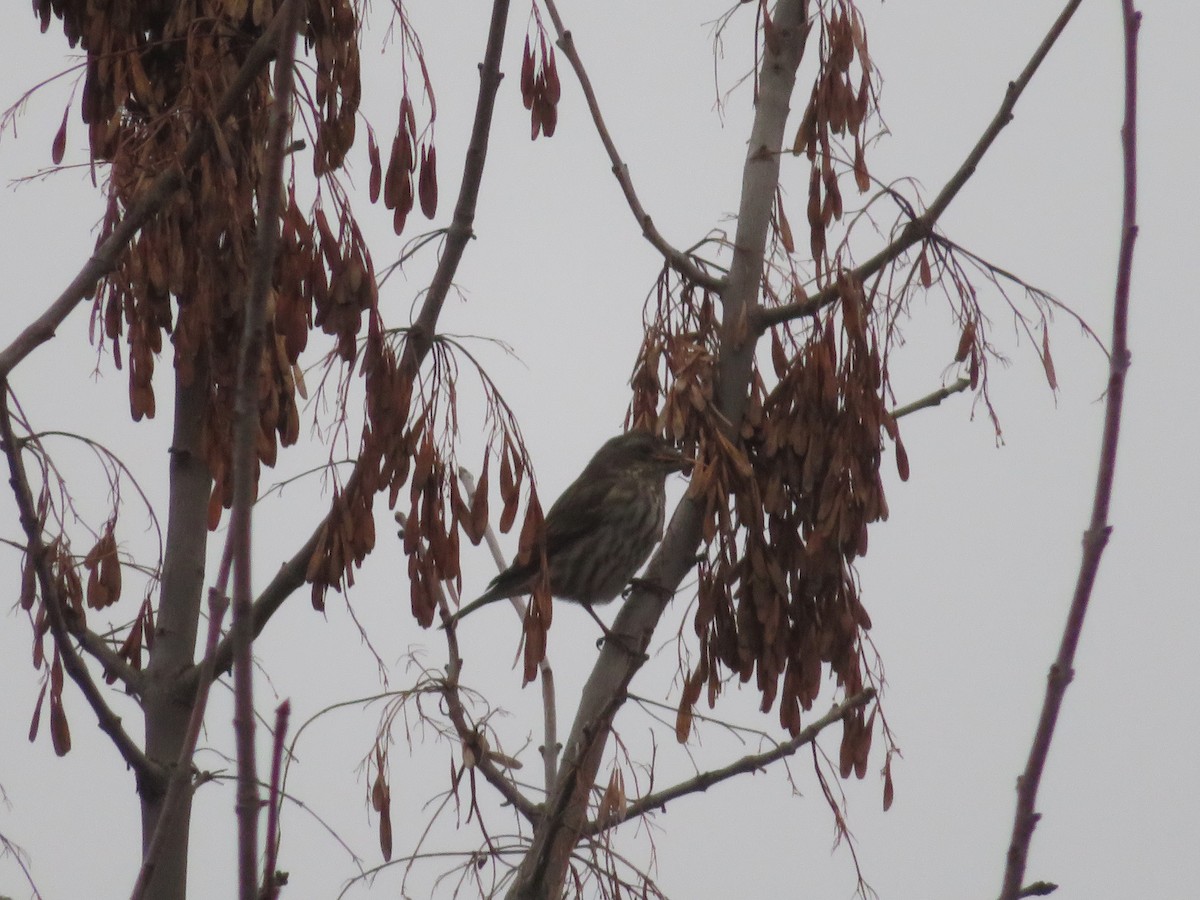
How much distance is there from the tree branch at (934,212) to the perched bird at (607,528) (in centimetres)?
276

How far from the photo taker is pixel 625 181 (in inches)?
194

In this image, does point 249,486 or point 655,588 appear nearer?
point 249,486

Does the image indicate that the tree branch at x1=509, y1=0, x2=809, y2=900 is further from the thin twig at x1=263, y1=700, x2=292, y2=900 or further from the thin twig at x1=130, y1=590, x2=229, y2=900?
the thin twig at x1=263, y1=700, x2=292, y2=900

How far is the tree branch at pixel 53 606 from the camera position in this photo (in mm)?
3490

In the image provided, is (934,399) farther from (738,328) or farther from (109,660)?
(109,660)

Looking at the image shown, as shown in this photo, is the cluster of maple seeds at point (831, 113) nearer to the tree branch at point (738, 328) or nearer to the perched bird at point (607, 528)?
the tree branch at point (738, 328)

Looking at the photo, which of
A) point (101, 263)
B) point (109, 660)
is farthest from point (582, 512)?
point (101, 263)

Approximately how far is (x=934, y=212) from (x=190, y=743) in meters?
2.94

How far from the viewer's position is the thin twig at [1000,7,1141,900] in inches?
76.8

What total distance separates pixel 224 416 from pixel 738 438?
1.55 m

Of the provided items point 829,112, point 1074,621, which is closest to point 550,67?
point 829,112

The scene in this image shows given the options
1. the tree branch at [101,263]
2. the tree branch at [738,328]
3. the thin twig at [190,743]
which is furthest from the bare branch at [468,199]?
the thin twig at [190,743]

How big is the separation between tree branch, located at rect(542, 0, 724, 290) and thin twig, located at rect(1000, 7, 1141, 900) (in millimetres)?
2756

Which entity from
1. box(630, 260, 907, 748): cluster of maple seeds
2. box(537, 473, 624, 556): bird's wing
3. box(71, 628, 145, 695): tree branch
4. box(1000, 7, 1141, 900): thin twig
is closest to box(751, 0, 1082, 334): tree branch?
box(630, 260, 907, 748): cluster of maple seeds
